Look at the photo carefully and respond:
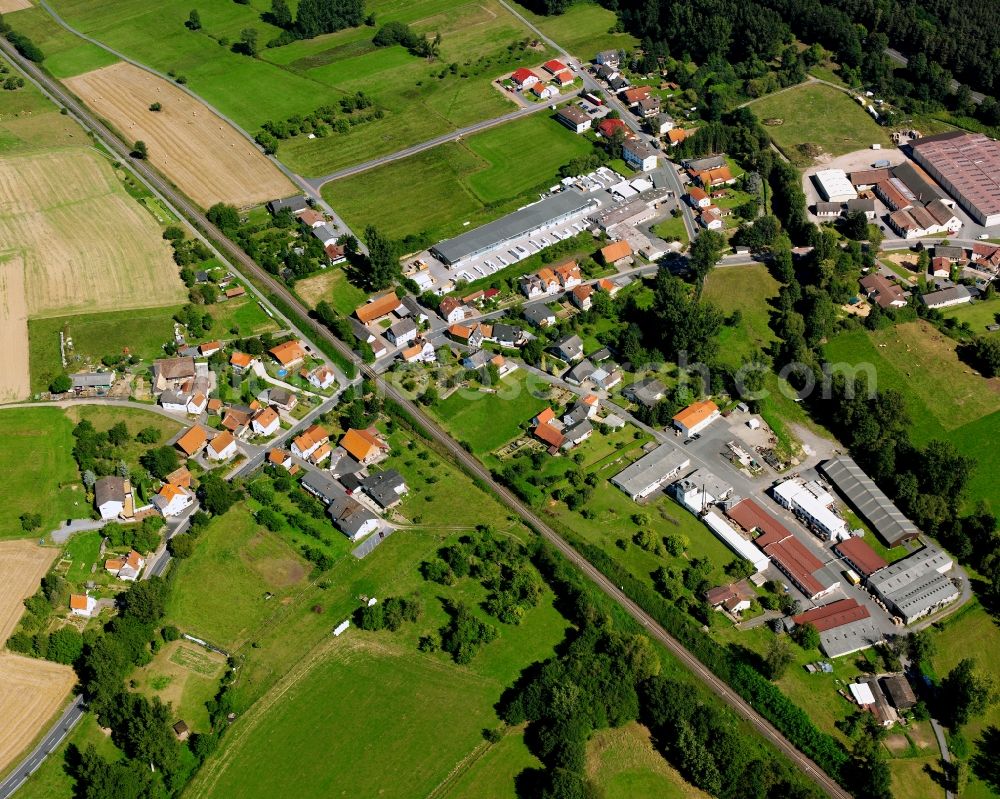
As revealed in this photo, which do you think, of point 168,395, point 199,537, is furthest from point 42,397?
point 199,537

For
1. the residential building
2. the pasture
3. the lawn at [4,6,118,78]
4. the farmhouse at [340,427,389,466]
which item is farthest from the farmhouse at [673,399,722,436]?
the lawn at [4,6,118,78]

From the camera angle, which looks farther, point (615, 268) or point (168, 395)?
point (615, 268)

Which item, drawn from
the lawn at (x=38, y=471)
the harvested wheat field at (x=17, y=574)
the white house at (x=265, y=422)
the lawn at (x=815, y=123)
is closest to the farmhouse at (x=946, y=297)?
the lawn at (x=815, y=123)

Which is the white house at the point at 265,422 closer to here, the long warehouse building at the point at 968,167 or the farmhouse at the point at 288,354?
the farmhouse at the point at 288,354

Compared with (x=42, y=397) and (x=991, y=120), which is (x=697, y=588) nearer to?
(x=42, y=397)

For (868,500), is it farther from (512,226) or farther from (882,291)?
(512,226)
